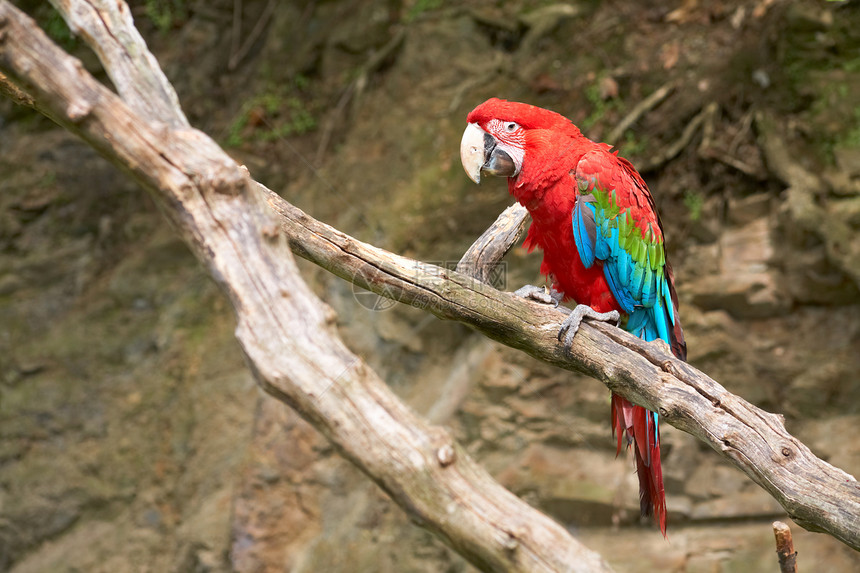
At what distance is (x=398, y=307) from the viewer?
4.46m

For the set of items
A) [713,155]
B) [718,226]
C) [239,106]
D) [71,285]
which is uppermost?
[713,155]

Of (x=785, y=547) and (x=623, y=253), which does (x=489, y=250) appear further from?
(x=785, y=547)

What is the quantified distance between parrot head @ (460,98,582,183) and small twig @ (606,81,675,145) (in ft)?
5.36

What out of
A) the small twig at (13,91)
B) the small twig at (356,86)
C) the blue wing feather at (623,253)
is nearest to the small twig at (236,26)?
the small twig at (356,86)

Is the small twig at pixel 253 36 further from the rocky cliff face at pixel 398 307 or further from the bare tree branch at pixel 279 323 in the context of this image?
the bare tree branch at pixel 279 323

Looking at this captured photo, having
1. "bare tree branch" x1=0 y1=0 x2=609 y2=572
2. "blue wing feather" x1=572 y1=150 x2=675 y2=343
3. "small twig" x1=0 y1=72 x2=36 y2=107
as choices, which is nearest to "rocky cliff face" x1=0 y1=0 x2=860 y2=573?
"blue wing feather" x1=572 y1=150 x2=675 y2=343

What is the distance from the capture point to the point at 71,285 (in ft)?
17.5

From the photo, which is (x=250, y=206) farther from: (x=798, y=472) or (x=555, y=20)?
(x=555, y=20)

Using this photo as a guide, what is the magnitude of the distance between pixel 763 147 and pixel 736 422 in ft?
8.65

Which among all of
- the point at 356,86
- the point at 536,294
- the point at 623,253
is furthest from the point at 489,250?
the point at 356,86

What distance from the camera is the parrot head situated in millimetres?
2635

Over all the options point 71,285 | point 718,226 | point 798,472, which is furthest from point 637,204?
point 71,285

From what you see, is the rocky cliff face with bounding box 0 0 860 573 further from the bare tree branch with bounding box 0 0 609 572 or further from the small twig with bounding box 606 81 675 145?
the bare tree branch with bounding box 0 0 609 572

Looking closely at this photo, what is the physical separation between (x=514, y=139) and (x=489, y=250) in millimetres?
465
